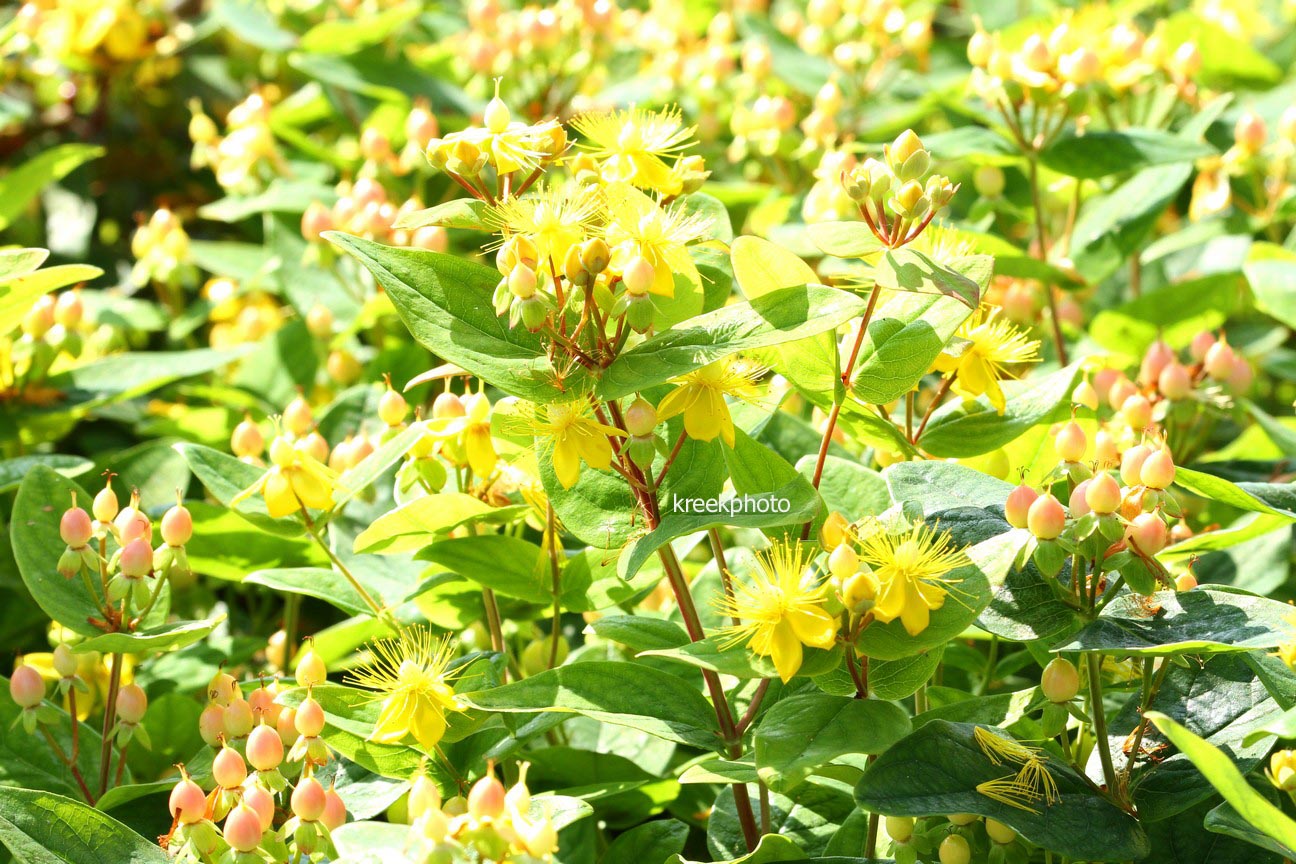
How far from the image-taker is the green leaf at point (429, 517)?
922 mm

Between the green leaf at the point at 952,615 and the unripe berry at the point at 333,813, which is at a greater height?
the green leaf at the point at 952,615

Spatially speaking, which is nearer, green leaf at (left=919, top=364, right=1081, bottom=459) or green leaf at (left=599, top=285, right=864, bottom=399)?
green leaf at (left=599, top=285, right=864, bottom=399)

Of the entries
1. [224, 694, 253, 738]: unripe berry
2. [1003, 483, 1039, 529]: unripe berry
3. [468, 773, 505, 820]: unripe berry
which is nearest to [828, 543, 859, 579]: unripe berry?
[1003, 483, 1039, 529]: unripe berry

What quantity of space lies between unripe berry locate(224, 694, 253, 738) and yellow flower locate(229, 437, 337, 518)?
0.15 meters

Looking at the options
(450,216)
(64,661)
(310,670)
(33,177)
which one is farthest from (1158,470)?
(33,177)

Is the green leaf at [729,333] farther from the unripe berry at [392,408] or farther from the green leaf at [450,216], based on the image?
the unripe berry at [392,408]

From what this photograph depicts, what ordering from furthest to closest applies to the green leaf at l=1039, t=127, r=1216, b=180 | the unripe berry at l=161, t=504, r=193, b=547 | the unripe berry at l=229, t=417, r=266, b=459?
the green leaf at l=1039, t=127, r=1216, b=180, the unripe berry at l=229, t=417, r=266, b=459, the unripe berry at l=161, t=504, r=193, b=547

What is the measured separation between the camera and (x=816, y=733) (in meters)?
0.74

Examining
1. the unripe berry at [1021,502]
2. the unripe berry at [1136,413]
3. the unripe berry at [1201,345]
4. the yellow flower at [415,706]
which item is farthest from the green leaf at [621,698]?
the unripe berry at [1201,345]

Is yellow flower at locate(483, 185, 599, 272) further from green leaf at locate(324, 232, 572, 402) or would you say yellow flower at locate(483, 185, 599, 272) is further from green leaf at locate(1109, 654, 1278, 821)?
green leaf at locate(1109, 654, 1278, 821)

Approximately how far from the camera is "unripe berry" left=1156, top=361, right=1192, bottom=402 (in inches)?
48.6

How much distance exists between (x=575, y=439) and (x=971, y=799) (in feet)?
1.04

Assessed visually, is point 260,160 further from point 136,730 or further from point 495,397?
point 136,730

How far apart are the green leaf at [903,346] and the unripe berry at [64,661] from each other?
626 mm
